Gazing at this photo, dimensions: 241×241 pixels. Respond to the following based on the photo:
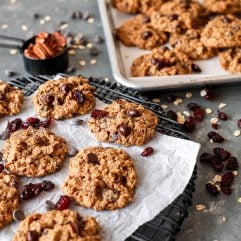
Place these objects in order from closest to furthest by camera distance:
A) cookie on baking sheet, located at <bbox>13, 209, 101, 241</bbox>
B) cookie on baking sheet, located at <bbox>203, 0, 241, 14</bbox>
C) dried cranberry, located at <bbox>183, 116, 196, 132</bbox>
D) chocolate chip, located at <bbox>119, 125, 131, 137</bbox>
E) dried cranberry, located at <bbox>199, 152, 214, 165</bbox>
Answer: cookie on baking sheet, located at <bbox>13, 209, 101, 241</bbox> < chocolate chip, located at <bbox>119, 125, 131, 137</bbox> < dried cranberry, located at <bbox>199, 152, 214, 165</bbox> < dried cranberry, located at <bbox>183, 116, 196, 132</bbox> < cookie on baking sheet, located at <bbox>203, 0, 241, 14</bbox>

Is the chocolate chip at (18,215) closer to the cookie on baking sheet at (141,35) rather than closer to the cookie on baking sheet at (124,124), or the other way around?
the cookie on baking sheet at (124,124)

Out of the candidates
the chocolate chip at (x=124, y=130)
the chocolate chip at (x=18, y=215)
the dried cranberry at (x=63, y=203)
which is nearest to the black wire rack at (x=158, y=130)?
the chocolate chip at (x=124, y=130)

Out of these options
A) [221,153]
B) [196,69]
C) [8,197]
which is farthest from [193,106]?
[8,197]

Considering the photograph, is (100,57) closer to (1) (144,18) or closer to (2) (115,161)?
(1) (144,18)

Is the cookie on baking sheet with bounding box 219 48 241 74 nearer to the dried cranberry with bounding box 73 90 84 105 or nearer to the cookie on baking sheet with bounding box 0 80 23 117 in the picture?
the dried cranberry with bounding box 73 90 84 105

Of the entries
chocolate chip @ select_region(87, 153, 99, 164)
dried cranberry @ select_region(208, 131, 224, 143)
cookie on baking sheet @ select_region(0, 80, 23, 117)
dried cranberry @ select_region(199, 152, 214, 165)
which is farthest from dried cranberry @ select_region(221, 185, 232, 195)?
cookie on baking sheet @ select_region(0, 80, 23, 117)

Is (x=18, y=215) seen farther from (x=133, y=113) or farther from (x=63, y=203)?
(x=133, y=113)
